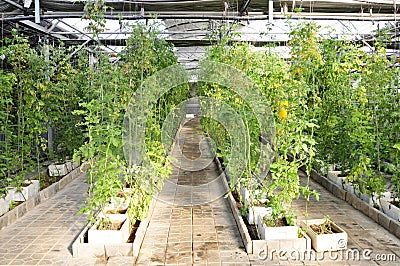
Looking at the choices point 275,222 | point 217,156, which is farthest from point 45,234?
point 275,222

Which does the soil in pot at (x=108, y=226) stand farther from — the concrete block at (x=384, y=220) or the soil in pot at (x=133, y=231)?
the concrete block at (x=384, y=220)

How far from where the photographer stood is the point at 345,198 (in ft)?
19.2

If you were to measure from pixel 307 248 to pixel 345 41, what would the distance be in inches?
157

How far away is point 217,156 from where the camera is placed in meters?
5.64

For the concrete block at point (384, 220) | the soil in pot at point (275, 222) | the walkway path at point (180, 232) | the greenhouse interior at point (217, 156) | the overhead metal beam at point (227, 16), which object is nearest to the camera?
the walkway path at point (180, 232)

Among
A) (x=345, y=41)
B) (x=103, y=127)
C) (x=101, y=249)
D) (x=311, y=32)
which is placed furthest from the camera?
(x=345, y=41)

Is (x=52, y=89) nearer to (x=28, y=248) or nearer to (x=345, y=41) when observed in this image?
(x=28, y=248)

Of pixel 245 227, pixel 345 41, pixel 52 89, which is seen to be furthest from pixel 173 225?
pixel 345 41

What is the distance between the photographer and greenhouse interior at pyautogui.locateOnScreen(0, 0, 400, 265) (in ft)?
13.0

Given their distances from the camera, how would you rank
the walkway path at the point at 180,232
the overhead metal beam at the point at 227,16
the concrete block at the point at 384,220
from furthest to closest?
the overhead metal beam at the point at 227,16
the concrete block at the point at 384,220
the walkway path at the point at 180,232

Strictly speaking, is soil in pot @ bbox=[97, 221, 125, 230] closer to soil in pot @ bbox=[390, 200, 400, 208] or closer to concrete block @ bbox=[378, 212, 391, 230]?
concrete block @ bbox=[378, 212, 391, 230]

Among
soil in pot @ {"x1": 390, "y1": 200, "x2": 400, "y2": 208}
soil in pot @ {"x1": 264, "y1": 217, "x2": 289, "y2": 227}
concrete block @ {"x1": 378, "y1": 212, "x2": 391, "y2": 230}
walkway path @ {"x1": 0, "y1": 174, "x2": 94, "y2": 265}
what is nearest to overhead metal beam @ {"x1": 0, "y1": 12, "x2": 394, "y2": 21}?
walkway path @ {"x1": 0, "y1": 174, "x2": 94, "y2": 265}

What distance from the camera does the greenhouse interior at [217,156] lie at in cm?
398

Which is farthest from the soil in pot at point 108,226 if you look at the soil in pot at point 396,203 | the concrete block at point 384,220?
the soil in pot at point 396,203
